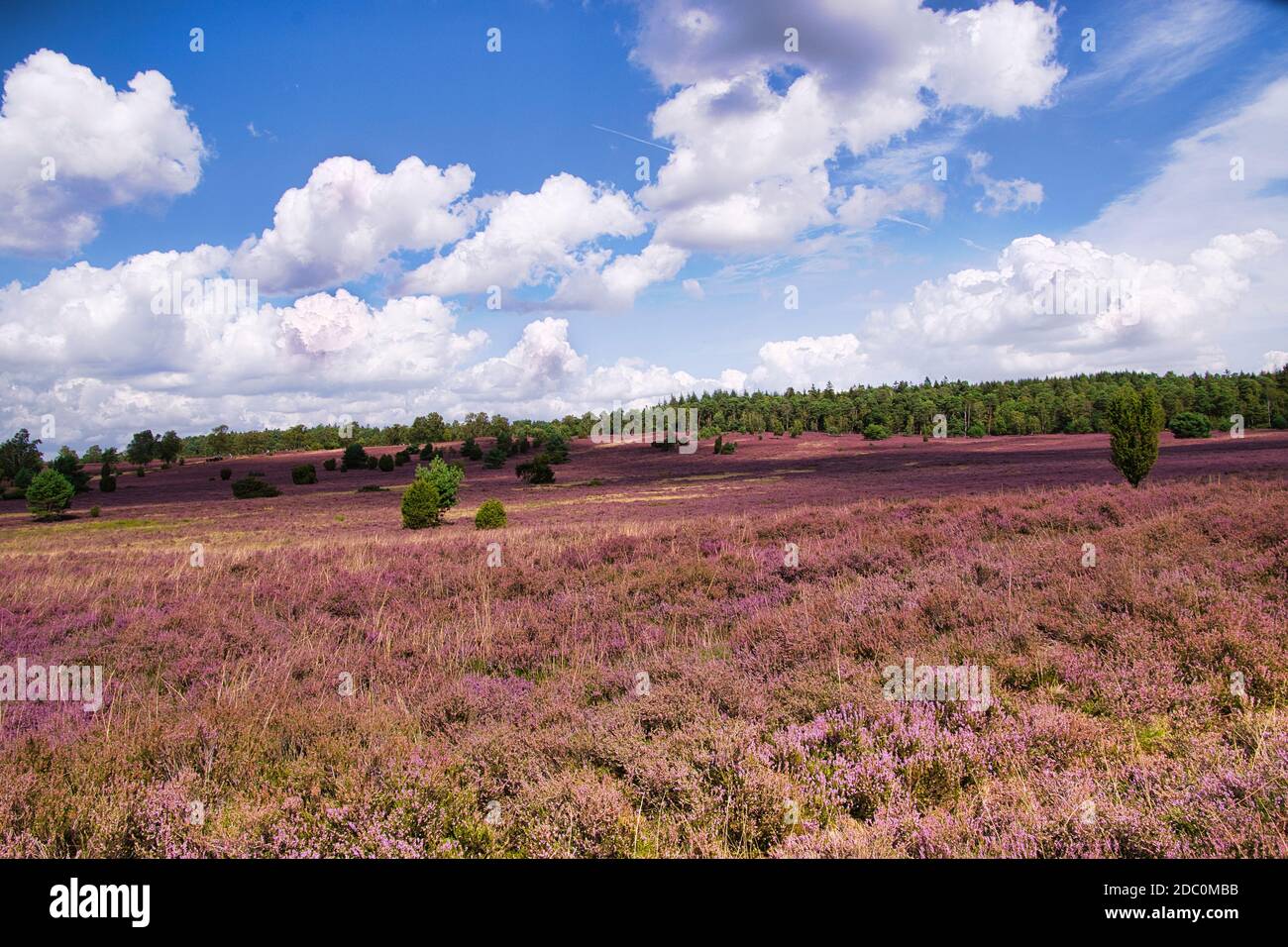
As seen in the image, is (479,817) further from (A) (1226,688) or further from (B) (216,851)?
(A) (1226,688)

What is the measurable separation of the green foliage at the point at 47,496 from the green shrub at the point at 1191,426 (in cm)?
13988

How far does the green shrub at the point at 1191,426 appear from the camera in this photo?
309 feet

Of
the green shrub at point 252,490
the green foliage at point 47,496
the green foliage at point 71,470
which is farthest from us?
the green foliage at point 71,470

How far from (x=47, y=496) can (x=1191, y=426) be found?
141 meters

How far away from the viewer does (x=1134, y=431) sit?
77.0ft

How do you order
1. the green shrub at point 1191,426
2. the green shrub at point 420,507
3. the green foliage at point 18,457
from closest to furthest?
the green shrub at point 420,507, the green foliage at point 18,457, the green shrub at point 1191,426

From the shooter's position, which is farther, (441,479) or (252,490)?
(252,490)

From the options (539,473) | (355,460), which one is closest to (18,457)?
(355,460)

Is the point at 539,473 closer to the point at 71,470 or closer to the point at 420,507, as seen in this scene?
the point at 420,507

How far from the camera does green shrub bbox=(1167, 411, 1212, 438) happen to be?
94125 mm

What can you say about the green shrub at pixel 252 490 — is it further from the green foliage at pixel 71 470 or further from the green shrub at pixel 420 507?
the green shrub at pixel 420 507

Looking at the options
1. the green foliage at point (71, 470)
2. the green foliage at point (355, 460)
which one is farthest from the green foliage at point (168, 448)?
the green foliage at point (355, 460)
